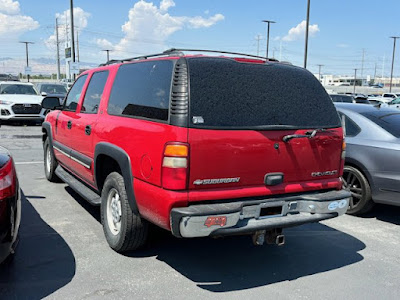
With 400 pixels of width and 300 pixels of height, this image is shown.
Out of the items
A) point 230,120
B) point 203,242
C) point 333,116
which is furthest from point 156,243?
point 333,116

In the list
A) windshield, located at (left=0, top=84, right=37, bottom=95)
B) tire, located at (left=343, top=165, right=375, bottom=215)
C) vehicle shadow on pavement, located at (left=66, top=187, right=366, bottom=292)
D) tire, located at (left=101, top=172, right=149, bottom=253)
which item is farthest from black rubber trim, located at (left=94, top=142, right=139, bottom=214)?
windshield, located at (left=0, top=84, right=37, bottom=95)

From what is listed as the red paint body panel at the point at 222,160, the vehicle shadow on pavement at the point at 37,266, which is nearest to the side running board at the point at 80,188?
the vehicle shadow on pavement at the point at 37,266

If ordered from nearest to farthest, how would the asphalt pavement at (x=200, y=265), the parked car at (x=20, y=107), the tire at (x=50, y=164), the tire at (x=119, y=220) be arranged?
the asphalt pavement at (x=200, y=265) → the tire at (x=119, y=220) → the tire at (x=50, y=164) → the parked car at (x=20, y=107)

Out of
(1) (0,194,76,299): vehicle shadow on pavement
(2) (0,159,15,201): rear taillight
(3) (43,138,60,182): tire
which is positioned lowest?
(1) (0,194,76,299): vehicle shadow on pavement

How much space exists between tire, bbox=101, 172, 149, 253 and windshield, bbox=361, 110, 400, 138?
356 cm

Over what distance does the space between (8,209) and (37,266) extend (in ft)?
2.99

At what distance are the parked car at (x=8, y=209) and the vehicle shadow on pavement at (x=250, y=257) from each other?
1258mm

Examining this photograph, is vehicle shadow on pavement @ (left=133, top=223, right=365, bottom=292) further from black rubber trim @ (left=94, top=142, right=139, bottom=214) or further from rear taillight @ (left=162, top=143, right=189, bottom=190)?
rear taillight @ (left=162, top=143, right=189, bottom=190)

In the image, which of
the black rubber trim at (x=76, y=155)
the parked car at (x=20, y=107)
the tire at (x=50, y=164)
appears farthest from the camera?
the parked car at (x=20, y=107)

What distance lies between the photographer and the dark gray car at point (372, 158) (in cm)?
517

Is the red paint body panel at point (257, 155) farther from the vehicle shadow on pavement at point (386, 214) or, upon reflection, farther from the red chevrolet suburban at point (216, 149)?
the vehicle shadow on pavement at point (386, 214)

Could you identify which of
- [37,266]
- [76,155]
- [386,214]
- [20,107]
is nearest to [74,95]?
[76,155]

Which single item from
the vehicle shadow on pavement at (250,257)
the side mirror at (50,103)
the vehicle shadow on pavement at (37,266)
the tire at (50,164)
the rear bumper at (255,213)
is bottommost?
the vehicle shadow on pavement at (250,257)

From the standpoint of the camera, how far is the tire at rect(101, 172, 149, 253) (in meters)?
3.85
